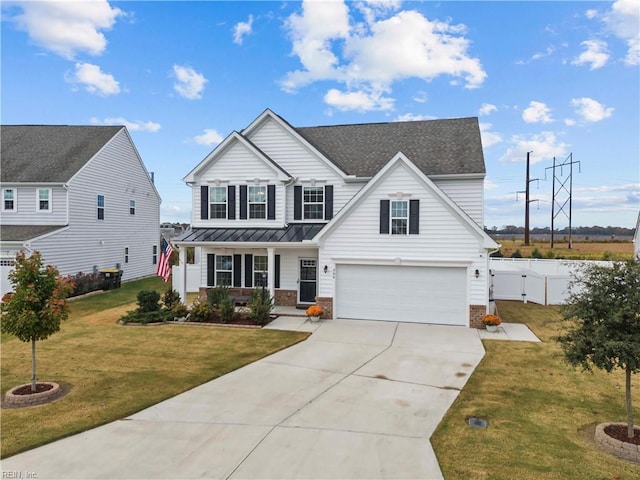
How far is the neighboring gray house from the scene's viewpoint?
70.8 feet

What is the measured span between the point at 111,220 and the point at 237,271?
12644mm

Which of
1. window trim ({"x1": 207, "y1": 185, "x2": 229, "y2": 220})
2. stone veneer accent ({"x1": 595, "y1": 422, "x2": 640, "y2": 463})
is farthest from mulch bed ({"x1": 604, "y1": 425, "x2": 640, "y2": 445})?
window trim ({"x1": 207, "y1": 185, "x2": 229, "y2": 220})

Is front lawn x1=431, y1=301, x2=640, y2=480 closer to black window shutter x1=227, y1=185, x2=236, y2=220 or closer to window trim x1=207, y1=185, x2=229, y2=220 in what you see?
black window shutter x1=227, y1=185, x2=236, y2=220

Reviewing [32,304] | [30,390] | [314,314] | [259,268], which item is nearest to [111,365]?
[30,390]

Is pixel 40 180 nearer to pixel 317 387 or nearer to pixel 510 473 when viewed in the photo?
pixel 317 387

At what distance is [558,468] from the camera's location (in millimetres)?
5535

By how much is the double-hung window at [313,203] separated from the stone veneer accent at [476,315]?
8154 millimetres

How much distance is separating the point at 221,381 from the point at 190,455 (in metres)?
3.30

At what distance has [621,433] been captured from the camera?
6484 mm

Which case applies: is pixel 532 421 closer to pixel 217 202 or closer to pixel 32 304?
pixel 32 304

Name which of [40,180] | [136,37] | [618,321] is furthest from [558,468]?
[40,180]

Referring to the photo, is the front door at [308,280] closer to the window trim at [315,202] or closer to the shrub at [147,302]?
the window trim at [315,202]

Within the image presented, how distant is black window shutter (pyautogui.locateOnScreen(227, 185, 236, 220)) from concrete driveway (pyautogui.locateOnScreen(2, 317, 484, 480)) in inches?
385

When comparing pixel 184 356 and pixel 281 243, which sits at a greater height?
pixel 281 243
